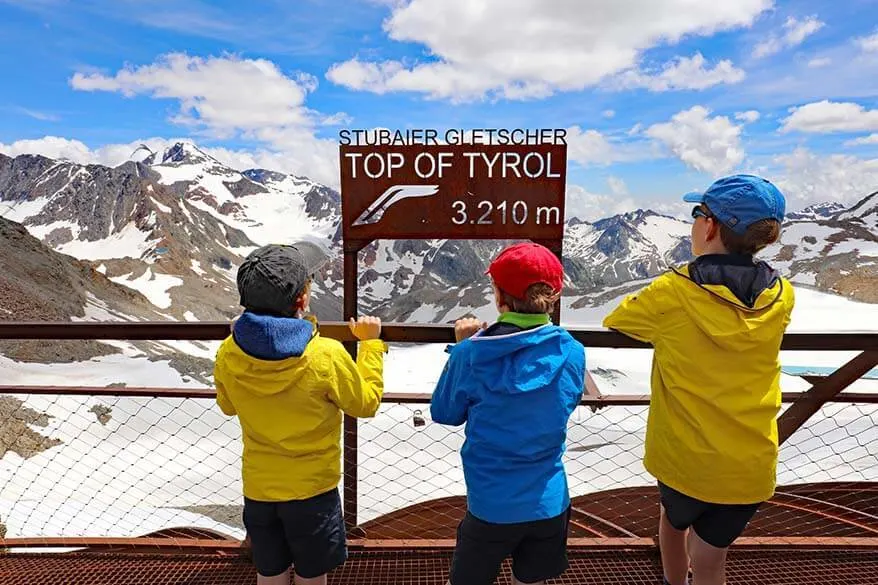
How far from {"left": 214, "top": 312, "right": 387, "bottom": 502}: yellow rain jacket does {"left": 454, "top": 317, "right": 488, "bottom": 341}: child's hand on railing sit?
1.01 feet

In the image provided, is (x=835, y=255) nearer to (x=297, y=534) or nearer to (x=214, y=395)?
(x=214, y=395)

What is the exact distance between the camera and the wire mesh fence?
422 centimetres

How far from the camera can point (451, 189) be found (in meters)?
3.37

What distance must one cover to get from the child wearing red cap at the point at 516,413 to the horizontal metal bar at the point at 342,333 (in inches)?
16.2

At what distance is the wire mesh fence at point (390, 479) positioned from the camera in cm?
422

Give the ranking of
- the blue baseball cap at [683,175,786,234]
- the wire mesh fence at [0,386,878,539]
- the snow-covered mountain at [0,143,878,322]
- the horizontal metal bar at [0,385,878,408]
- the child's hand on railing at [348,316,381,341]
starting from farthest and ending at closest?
the snow-covered mountain at [0,143,878,322], the wire mesh fence at [0,386,878,539], the horizontal metal bar at [0,385,878,408], the child's hand on railing at [348,316,381,341], the blue baseball cap at [683,175,786,234]

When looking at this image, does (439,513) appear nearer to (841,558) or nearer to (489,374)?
(841,558)

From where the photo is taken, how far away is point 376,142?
3.23 m

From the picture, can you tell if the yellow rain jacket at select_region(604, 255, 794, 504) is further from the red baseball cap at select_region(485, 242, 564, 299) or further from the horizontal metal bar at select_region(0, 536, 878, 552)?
the horizontal metal bar at select_region(0, 536, 878, 552)

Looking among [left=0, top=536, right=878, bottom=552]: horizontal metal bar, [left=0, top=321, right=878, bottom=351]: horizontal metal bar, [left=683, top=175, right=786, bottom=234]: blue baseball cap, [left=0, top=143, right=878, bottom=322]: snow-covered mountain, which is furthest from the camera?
[left=0, top=143, right=878, bottom=322]: snow-covered mountain

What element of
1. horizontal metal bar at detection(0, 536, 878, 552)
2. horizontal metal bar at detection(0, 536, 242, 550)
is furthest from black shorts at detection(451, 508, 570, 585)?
horizontal metal bar at detection(0, 536, 242, 550)

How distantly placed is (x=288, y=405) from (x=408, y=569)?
1291 millimetres

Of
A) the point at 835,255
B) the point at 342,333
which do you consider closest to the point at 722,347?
the point at 342,333

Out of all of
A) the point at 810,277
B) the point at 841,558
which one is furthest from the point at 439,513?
the point at 810,277
